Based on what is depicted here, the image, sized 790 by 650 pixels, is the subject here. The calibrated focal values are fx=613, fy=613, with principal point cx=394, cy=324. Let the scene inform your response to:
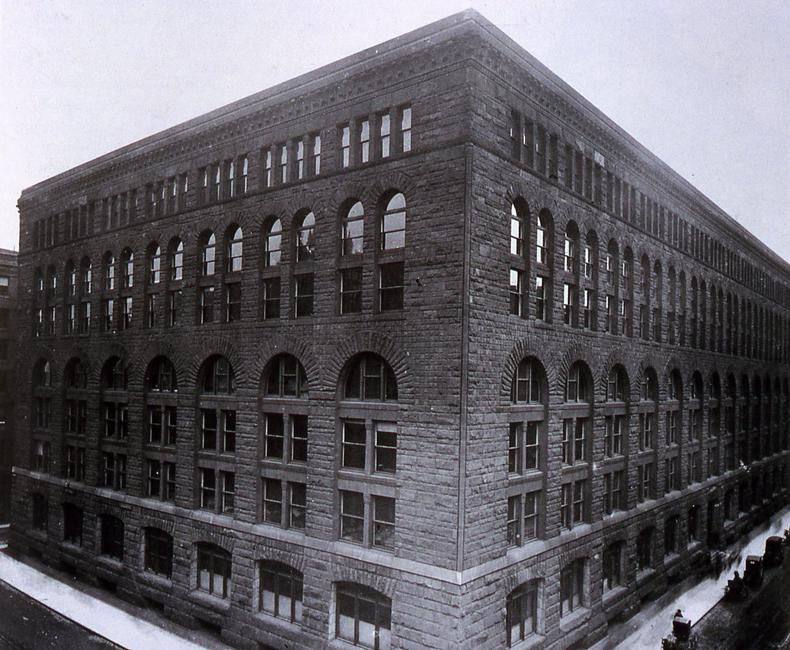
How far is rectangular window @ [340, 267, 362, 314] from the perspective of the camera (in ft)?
64.2

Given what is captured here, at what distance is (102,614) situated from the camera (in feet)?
81.9

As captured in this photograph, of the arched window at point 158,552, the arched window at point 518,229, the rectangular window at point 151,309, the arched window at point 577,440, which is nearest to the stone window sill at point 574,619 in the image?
the arched window at point 577,440

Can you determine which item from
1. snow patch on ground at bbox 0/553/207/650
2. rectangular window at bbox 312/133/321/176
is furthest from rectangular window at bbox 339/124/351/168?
snow patch on ground at bbox 0/553/207/650

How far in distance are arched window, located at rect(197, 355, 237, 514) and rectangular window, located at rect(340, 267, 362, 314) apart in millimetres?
6261

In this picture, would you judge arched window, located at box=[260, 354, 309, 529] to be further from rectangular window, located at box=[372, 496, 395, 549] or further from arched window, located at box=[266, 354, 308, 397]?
rectangular window, located at box=[372, 496, 395, 549]

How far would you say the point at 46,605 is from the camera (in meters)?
25.9

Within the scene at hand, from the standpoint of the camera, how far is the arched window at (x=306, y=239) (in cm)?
2098

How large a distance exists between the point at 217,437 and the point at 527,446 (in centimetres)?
1166

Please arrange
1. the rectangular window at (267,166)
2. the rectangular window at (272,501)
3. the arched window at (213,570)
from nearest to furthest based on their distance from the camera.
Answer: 1. the rectangular window at (272,501)
2. the rectangular window at (267,166)
3. the arched window at (213,570)

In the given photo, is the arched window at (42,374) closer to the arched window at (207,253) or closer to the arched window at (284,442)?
the arched window at (207,253)

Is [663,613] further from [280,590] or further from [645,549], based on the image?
[280,590]

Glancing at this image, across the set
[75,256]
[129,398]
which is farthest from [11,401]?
[129,398]

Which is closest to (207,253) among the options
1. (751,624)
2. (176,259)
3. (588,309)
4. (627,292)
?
(176,259)

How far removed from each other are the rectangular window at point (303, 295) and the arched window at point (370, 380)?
2.71m
